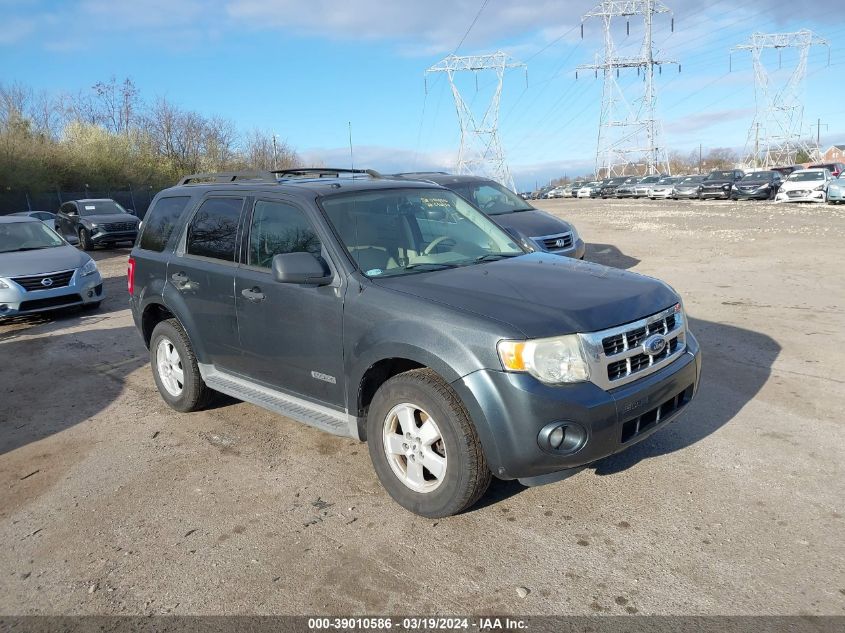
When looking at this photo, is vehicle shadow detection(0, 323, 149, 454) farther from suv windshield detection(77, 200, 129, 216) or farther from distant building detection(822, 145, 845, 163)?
distant building detection(822, 145, 845, 163)

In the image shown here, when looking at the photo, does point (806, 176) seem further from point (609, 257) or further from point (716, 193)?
point (609, 257)

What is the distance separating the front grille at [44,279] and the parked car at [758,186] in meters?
34.7

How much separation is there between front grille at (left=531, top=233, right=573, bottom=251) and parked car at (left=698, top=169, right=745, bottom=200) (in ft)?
102

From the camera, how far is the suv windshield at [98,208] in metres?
21.8

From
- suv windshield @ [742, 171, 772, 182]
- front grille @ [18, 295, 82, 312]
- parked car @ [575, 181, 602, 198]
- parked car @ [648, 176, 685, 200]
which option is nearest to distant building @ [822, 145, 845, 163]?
parked car @ [575, 181, 602, 198]

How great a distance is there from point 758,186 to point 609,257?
25.3 metres

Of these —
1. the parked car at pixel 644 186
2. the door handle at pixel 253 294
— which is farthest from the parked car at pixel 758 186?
the door handle at pixel 253 294

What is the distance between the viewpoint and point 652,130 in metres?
69.9

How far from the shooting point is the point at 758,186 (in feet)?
116

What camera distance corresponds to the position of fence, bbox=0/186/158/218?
3281 cm

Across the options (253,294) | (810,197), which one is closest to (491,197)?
Result: (253,294)

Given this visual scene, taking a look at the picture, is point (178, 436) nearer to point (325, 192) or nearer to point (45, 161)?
point (325, 192)

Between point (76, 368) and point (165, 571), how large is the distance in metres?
4.69

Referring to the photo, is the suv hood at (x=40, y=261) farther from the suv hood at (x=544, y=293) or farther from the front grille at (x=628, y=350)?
the front grille at (x=628, y=350)
